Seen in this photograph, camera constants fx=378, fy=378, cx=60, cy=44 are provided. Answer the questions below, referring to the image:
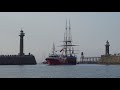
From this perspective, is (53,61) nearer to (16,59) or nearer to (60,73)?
(16,59)

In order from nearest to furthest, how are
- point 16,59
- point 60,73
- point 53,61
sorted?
point 60,73 → point 53,61 → point 16,59

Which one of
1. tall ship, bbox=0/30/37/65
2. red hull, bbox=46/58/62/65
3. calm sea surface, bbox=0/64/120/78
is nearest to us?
calm sea surface, bbox=0/64/120/78

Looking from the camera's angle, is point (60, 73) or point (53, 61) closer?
point (60, 73)

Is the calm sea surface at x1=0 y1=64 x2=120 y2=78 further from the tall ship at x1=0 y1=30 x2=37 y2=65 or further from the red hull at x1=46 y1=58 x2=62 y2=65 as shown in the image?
the tall ship at x1=0 y1=30 x2=37 y2=65

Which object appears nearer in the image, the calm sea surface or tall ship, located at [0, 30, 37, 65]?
the calm sea surface

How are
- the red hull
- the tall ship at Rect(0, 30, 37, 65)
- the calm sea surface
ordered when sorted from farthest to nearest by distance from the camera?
the tall ship at Rect(0, 30, 37, 65) → the red hull → the calm sea surface

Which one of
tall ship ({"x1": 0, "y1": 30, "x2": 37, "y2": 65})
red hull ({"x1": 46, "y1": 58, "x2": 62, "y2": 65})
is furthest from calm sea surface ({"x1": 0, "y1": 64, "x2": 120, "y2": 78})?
tall ship ({"x1": 0, "y1": 30, "x2": 37, "y2": 65})

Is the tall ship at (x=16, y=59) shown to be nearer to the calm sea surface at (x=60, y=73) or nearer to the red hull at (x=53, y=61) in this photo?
the red hull at (x=53, y=61)

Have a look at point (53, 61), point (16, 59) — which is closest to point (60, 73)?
point (53, 61)
